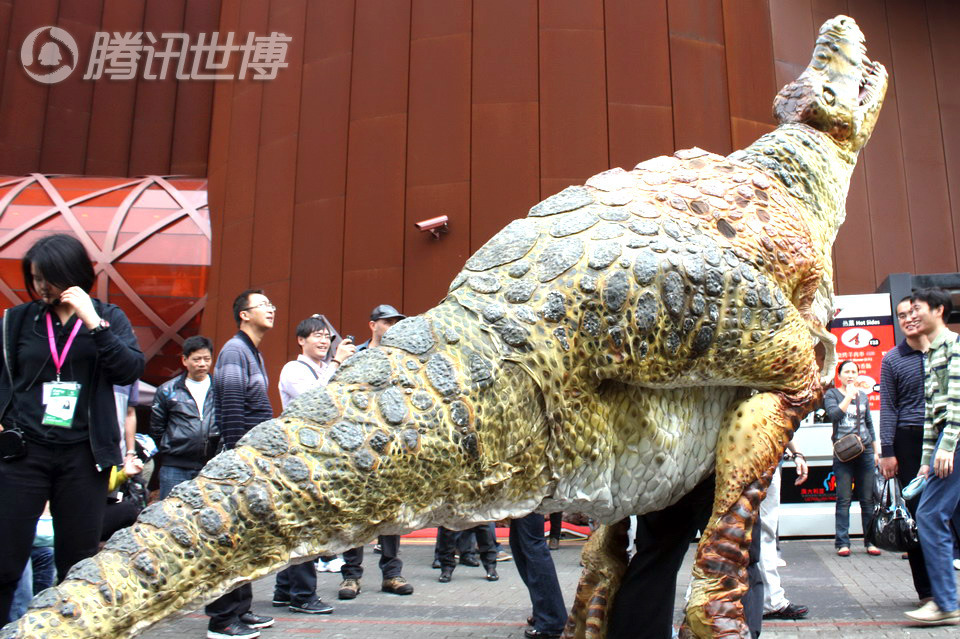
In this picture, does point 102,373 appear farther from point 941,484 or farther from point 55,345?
point 941,484

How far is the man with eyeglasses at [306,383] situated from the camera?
222 inches

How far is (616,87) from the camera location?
12633 mm

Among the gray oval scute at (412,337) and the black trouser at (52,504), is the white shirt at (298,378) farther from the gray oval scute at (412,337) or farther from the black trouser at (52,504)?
the gray oval scute at (412,337)

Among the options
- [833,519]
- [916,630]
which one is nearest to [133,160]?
[833,519]

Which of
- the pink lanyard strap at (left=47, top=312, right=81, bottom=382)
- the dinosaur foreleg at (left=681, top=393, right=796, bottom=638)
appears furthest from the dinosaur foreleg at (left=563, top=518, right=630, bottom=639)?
the pink lanyard strap at (left=47, top=312, right=81, bottom=382)

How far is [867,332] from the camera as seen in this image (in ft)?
34.9

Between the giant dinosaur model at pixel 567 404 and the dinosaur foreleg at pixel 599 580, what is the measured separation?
1 centimetres

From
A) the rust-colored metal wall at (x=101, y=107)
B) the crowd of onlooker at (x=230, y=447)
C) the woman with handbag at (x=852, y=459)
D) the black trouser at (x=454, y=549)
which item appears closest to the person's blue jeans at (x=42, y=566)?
the crowd of onlooker at (x=230, y=447)

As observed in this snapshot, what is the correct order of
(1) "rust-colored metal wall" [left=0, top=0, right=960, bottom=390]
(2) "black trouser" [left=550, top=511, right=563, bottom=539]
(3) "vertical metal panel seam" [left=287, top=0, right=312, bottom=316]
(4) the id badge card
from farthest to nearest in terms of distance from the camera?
(3) "vertical metal panel seam" [left=287, top=0, right=312, bottom=316] < (1) "rust-colored metal wall" [left=0, top=0, right=960, bottom=390] < (2) "black trouser" [left=550, top=511, right=563, bottom=539] < (4) the id badge card

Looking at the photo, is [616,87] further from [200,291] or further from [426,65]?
[200,291]

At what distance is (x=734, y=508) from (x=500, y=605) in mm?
3985

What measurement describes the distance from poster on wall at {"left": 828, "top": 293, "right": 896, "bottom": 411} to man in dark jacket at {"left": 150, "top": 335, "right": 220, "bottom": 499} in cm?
819

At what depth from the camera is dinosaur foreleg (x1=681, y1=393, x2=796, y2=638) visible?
2.30 meters

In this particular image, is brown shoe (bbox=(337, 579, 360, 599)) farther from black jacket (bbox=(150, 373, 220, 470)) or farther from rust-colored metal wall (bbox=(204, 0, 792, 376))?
rust-colored metal wall (bbox=(204, 0, 792, 376))
